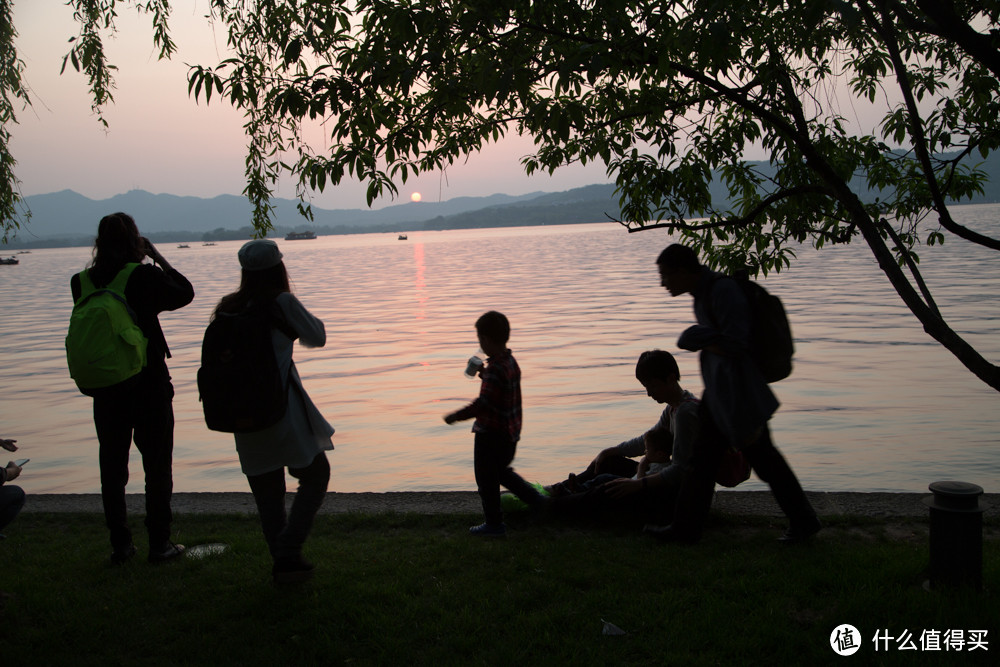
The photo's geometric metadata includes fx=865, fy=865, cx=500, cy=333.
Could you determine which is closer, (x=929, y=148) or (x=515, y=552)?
(x=515, y=552)

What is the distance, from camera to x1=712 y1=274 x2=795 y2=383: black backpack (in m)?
4.68

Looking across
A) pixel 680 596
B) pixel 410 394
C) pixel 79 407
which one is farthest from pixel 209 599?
pixel 79 407

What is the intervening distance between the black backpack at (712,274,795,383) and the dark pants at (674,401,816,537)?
0.40 metres

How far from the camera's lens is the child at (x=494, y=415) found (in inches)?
204

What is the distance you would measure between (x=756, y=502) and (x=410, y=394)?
327 inches

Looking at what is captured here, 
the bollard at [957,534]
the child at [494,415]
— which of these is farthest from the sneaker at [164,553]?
the bollard at [957,534]

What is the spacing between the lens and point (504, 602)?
173 inches

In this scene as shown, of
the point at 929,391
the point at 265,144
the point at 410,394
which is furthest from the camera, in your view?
the point at 410,394

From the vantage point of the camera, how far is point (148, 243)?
16.6 feet

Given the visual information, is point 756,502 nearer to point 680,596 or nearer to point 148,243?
point 680,596

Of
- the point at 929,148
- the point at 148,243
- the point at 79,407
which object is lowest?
the point at 79,407

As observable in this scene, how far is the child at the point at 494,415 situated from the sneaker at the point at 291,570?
44.2 inches

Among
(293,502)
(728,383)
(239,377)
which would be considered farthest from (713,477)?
(239,377)

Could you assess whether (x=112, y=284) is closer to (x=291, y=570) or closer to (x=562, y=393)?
(x=291, y=570)
